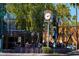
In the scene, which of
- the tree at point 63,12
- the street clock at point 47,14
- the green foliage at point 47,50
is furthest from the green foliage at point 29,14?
the green foliage at point 47,50

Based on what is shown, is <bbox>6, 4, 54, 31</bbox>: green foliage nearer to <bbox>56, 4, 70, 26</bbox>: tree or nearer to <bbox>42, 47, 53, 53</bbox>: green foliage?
<bbox>56, 4, 70, 26</bbox>: tree

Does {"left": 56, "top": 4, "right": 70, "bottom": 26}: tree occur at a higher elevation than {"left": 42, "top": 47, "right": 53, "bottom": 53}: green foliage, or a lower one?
higher

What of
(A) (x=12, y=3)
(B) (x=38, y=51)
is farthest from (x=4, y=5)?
(B) (x=38, y=51)

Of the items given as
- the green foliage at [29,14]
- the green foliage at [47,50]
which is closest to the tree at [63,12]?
the green foliage at [29,14]

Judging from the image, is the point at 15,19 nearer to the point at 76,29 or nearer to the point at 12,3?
the point at 12,3

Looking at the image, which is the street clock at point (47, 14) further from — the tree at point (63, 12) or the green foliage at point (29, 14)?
the tree at point (63, 12)

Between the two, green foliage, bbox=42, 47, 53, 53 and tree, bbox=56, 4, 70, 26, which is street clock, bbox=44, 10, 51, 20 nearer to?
tree, bbox=56, 4, 70, 26

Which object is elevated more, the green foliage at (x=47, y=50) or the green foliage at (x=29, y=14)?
the green foliage at (x=29, y=14)

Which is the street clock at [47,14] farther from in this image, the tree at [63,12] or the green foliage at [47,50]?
the green foliage at [47,50]

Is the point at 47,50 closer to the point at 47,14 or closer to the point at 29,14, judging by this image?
the point at 47,14

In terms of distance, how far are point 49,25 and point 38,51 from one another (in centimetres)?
112

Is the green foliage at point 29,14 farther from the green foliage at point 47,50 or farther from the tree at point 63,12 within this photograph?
the green foliage at point 47,50

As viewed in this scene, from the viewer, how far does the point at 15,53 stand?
94.7 feet

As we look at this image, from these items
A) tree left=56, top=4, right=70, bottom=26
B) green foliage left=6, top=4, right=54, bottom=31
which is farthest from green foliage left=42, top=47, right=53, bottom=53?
tree left=56, top=4, right=70, bottom=26
